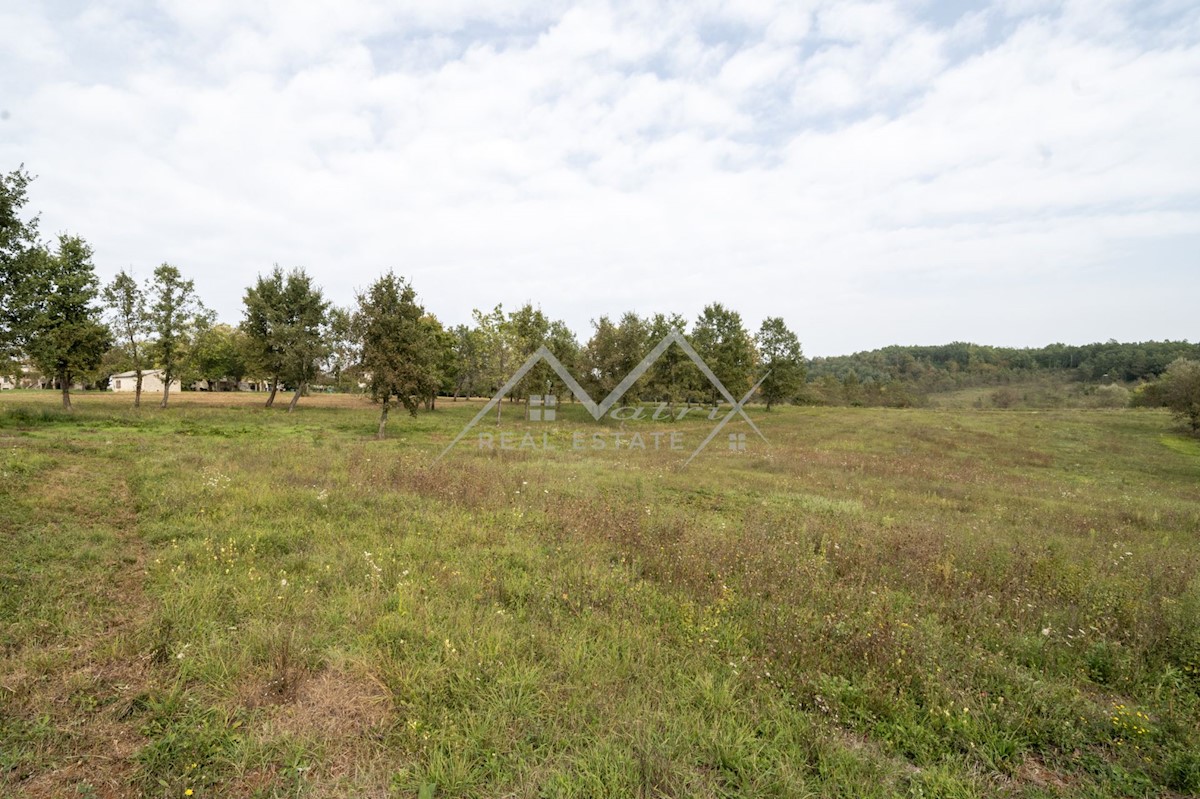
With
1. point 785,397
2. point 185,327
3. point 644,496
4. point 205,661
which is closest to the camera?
point 205,661

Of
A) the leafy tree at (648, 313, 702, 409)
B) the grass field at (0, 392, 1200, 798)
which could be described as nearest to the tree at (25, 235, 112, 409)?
the grass field at (0, 392, 1200, 798)

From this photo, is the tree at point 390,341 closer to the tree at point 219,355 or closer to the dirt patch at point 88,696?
the tree at point 219,355

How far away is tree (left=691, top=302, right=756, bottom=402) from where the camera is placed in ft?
152

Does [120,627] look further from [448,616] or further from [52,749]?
[448,616]

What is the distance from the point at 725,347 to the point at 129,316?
47.0 metres

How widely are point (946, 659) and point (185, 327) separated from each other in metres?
43.4

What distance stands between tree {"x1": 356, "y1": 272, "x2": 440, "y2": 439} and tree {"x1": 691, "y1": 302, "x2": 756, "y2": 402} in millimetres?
29570

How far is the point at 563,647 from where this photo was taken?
5117mm

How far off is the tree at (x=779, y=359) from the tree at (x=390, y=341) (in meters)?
37.8

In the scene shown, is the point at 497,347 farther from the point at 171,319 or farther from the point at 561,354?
the point at 171,319

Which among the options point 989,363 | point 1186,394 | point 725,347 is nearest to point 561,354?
point 725,347

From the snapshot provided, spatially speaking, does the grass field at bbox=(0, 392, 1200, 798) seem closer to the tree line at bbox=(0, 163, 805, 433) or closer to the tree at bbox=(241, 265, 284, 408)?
the tree line at bbox=(0, 163, 805, 433)

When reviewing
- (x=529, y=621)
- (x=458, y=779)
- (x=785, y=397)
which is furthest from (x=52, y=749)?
(x=785, y=397)

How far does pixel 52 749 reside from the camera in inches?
138
